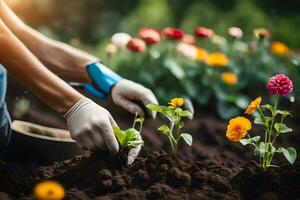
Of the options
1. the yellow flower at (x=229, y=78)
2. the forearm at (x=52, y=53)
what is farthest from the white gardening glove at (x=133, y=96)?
the yellow flower at (x=229, y=78)

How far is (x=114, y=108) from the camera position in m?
3.61

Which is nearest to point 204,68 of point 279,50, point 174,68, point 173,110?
point 174,68

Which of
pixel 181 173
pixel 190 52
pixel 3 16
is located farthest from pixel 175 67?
pixel 181 173

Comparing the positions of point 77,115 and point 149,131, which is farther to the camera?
point 149,131

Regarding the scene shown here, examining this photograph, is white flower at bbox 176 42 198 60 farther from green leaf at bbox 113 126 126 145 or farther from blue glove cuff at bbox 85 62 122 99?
green leaf at bbox 113 126 126 145

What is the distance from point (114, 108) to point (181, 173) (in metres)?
Result: 1.45

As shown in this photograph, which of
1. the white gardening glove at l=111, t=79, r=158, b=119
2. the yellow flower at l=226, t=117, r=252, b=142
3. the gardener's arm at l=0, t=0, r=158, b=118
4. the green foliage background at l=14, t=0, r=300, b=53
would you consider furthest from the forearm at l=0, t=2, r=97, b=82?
the green foliage background at l=14, t=0, r=300, b=53

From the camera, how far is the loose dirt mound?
214 centimetres

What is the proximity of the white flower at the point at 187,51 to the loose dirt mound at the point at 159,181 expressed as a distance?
1.60m

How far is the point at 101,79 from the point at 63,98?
0.34 metres

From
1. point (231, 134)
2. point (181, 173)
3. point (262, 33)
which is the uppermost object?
point (262, 33)

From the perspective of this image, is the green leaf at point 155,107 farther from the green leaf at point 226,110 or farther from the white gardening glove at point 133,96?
the green leaf at point 226,110

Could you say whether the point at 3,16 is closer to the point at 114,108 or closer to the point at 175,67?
the point at 114,108

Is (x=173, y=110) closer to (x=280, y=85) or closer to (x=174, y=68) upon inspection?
(x=280, y=85)
